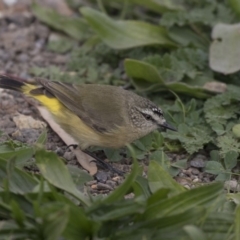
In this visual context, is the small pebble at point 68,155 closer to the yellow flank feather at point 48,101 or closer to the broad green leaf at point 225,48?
the yellow flank feather at point 48,101

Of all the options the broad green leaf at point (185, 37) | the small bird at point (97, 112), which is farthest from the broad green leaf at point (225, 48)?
the small bird at point (97, 112)

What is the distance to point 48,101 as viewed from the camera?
5.04m

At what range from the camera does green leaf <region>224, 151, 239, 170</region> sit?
455 centimetres

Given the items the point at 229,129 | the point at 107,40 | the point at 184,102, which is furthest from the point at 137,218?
the point at 107,40

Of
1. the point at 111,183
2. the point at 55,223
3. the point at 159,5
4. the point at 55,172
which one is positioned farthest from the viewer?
the point at 159,5

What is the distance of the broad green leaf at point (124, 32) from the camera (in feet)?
19.5

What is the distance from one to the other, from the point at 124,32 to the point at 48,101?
4.49 ft

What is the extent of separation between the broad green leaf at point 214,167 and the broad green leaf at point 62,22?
2.56 meters

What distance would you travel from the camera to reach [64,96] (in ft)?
16.3

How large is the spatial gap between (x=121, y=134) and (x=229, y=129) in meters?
0.84

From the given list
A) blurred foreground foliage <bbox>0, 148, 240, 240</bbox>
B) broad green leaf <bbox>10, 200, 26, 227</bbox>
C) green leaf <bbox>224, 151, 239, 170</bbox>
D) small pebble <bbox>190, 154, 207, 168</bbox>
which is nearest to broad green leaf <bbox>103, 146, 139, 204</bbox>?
blurred foreground foliage <bbox>0, 148, 240, 240</bbox>

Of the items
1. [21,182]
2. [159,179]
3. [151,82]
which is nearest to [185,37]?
[151,82]

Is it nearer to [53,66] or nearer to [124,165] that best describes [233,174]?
[124,165]

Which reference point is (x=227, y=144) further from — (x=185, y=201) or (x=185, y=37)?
(x=185, y=37)
